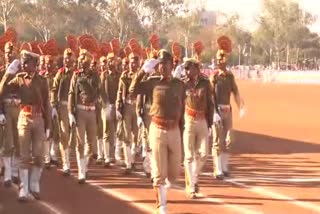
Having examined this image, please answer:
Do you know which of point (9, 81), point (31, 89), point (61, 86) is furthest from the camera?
point (61, 86)

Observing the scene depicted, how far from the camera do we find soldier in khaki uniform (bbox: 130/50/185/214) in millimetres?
9586

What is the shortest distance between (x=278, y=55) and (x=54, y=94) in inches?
3399

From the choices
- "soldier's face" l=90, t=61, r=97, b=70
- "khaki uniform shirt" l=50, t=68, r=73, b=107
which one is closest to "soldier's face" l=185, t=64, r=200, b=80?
"soldier's face" l=90, t=61, r=97, b=70

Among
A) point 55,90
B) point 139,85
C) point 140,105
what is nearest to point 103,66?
point 55,90

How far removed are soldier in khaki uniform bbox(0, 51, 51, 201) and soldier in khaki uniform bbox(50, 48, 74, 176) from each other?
2.37m

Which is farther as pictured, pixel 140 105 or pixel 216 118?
pixel 216 118

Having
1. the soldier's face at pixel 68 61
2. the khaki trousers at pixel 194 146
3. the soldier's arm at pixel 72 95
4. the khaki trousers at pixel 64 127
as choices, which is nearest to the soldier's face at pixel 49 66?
the soldier's face at pixel 68 61

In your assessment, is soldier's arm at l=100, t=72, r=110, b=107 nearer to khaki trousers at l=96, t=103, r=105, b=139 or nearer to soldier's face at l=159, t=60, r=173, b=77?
khaki trousers at l=96, t=103, r=105, b=139

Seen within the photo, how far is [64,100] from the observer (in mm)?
13773

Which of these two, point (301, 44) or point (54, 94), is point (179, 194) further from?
point (301, 44)

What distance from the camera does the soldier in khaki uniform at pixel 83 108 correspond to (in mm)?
12430

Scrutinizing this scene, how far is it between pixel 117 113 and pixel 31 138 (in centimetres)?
340

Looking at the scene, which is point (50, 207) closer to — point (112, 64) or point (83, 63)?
point (83, 63)

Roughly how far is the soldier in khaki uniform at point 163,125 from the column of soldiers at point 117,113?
0.04 ft
